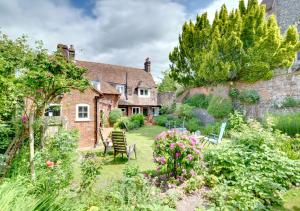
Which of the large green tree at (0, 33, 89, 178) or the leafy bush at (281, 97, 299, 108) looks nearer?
the large green tree at (0, 33, 89, 178)

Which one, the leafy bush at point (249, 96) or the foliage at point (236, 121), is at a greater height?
the leafy bush at point (249, 96)

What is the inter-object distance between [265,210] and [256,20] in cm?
1694

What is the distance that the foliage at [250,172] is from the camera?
13.3ft

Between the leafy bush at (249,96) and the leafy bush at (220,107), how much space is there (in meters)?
1.11

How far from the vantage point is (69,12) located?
19.4 feet

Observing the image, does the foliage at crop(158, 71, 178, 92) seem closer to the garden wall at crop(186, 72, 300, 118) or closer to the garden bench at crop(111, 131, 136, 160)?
the garden wall at crop(186, 72, 300, 118)

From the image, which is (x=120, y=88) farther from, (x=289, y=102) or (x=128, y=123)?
(x=289, y=102)

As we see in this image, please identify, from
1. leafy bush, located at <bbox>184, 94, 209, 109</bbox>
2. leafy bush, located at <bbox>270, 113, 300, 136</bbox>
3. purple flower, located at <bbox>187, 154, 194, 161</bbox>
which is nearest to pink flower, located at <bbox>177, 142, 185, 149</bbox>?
purple flower, located at <bbox>187, 154, 194, 161</bbox>

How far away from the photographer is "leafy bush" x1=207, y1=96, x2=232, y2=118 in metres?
16.6

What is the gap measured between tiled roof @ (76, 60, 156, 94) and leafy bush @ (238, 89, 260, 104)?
1351 centimetres

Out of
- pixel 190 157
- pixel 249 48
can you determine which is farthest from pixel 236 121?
pixel 249 48

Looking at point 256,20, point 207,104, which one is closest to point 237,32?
point 256,20

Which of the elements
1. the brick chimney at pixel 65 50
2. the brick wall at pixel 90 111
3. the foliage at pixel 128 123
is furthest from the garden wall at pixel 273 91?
the brick chimney at pixel 65 50

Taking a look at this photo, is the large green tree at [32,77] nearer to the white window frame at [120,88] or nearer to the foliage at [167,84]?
the white window frame at [120,88]
